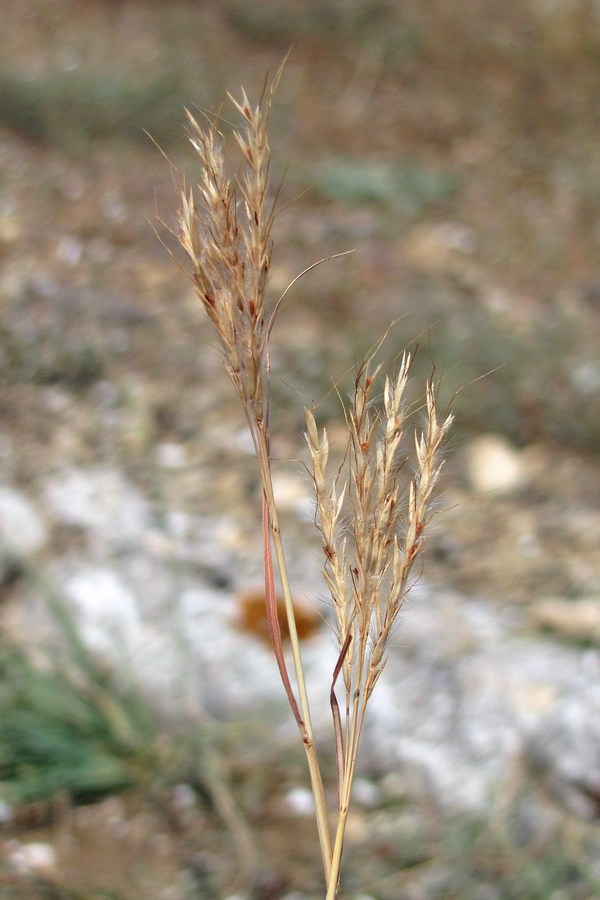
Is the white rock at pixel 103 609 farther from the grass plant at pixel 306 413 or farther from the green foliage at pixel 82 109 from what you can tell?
the green foliage at pixel 82 109

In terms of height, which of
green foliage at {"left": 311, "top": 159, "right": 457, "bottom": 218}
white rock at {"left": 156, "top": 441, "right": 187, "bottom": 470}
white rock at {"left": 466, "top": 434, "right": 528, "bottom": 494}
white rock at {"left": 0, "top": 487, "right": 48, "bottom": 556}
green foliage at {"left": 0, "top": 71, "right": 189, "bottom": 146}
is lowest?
white rock at {"left": 0, "top": 487, "right": 48, "bottom": 556}

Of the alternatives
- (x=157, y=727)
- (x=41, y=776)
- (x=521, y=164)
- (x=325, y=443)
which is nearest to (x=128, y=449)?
(x=157, y=727)

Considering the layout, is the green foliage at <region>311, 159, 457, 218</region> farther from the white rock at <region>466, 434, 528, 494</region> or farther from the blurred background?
the white rock at <region>466, 434, 528, 494</region>

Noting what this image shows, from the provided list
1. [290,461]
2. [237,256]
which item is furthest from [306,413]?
[290,461]

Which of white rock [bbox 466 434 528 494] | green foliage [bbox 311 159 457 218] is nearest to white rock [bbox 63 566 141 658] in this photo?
white rock [bbox 466 434 528 494]

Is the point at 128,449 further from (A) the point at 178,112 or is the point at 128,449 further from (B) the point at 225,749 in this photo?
(A) the point at 178,112

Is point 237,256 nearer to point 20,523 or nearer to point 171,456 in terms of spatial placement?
point 20,523
